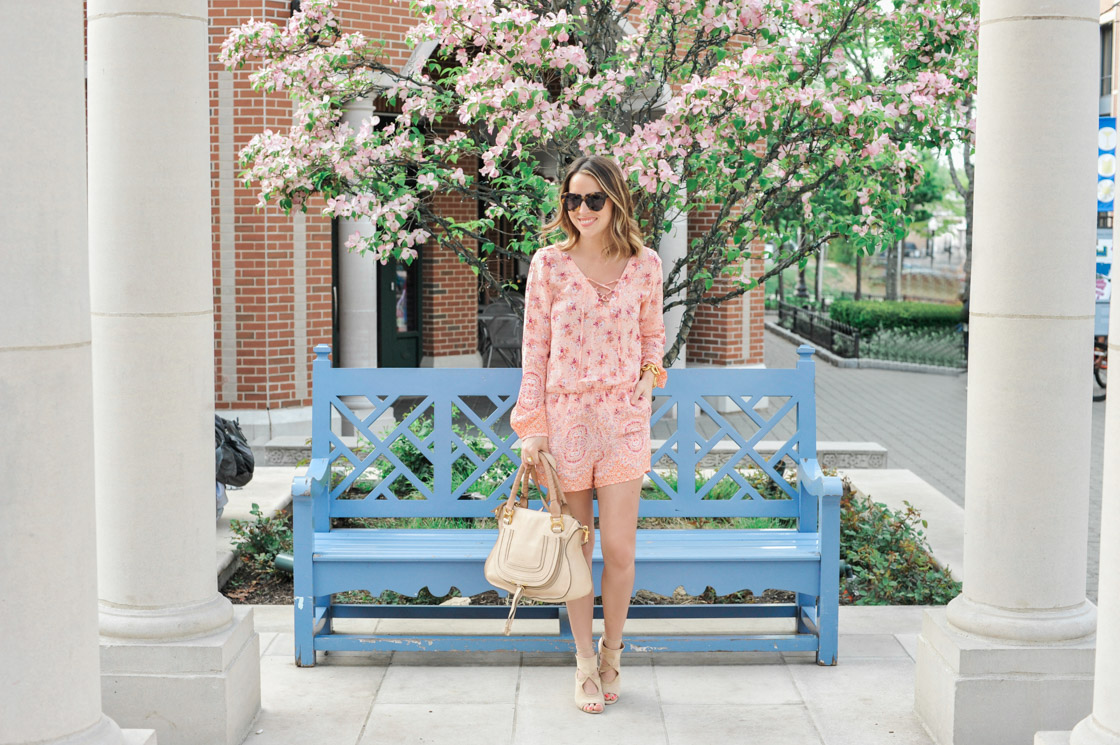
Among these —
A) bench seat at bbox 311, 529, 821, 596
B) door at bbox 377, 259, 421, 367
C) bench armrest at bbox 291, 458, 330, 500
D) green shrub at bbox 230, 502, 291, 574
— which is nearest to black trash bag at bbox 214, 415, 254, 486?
green shrub at bbox 230, 502, 291, 574

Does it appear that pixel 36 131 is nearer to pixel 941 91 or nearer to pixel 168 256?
pixel 168 256

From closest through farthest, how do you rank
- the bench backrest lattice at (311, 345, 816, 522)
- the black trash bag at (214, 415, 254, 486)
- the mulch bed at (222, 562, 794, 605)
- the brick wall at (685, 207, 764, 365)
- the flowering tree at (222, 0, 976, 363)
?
the bench backrest lattice at (311, 345, 816, 522) → the flowering tree at (222, 0, 976, 363) → the mulch bed at (222, 562, 794, 605) → the black trash bag at (214, 415, 254, 486) → the brick wall at (685, 207, 764, 365)

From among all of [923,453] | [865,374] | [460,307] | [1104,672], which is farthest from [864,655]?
[865,374]

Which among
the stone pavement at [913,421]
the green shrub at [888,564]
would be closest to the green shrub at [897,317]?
the stone pavement at [913,421]

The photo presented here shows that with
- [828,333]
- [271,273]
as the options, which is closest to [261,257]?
[271,273]

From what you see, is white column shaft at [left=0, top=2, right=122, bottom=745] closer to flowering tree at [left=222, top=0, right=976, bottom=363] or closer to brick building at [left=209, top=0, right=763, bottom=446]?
flowering tree at [left=222, top=0, right=976, bottom=363]

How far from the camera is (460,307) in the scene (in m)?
15.9

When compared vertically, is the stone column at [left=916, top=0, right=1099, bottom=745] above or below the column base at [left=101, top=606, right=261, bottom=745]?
above

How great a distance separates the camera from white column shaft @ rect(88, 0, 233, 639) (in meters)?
4.07

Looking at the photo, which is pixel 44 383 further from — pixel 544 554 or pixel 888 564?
pixel 888 564

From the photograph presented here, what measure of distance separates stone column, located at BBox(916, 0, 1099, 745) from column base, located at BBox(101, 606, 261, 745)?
2470 millimetres

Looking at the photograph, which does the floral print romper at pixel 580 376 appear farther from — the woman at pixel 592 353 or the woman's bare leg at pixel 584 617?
the woman's bare leg at pixel 584 617

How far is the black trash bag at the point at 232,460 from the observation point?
737 cm

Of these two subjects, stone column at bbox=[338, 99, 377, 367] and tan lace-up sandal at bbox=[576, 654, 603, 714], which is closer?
tan lace-up sandal at bbox=[576, 654, 603, 714]
